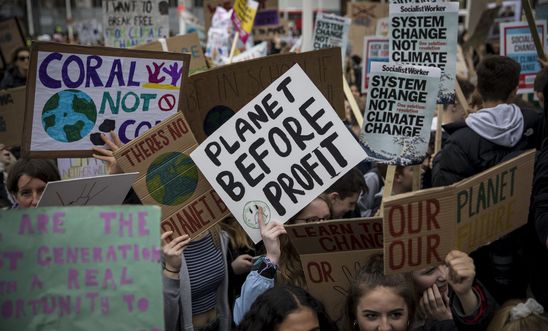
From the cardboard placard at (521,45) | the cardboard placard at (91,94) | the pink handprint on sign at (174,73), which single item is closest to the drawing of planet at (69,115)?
the cardboard placard at (91,94)

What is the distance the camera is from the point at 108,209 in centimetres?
182

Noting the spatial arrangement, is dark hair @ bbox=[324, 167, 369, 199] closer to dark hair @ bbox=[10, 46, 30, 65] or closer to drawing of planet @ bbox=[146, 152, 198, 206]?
drawing of planet @ bbox=[146, 152, 198, 206]

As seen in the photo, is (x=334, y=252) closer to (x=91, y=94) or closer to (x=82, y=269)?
(x=82, y=269)

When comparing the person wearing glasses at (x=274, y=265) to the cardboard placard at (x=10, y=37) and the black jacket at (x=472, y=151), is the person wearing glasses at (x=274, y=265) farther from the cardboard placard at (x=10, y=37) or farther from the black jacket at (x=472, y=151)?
the cardboard placard at (x=10, y=37)

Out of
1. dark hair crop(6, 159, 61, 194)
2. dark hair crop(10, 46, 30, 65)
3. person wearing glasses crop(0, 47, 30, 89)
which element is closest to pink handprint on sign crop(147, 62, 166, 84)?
dark hair crop(6, 159, 61, 194)

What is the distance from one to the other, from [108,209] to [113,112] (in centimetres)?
200

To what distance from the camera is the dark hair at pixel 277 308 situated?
2.65m

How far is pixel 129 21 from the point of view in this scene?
7.96m

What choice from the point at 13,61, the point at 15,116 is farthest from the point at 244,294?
the point at 13,61

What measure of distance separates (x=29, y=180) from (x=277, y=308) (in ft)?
6.11

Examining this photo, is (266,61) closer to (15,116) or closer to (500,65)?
(500,65)

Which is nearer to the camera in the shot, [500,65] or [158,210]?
[158,210]

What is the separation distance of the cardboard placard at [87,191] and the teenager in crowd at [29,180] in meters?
1.00

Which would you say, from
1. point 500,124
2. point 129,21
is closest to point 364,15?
point 129,21
